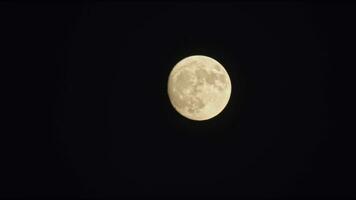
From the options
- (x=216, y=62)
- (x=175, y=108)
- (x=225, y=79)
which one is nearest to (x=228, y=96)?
(x=225, y=79)

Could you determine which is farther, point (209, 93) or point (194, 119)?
point (194, 119)

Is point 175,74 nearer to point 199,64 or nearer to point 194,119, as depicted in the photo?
point 199,64

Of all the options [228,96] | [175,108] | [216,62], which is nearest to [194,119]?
[175,108]

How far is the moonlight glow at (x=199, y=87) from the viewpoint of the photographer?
573 cm

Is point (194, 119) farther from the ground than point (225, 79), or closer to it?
closer to it

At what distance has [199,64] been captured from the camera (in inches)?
231

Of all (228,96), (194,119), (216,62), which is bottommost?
(194,119)

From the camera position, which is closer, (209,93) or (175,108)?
(209,93)

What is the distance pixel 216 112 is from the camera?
19.9ft

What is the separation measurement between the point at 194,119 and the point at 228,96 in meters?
0.84

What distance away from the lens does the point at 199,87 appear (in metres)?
5.69

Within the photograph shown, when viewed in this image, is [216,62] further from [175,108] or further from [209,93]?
[175,108]

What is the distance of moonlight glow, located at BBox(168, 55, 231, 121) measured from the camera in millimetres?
5727

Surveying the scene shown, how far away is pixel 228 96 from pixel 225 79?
364 millimetres
